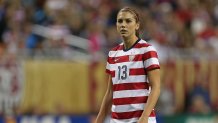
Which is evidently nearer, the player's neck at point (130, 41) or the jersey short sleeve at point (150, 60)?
the jersey short sleeve at point (150, 60)

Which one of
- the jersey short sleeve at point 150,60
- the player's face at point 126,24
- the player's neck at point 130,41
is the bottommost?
the jersey short sleeve at point 150,60

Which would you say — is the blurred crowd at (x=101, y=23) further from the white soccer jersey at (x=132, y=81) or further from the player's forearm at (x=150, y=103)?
the player's forearm at (x=150, y=103)

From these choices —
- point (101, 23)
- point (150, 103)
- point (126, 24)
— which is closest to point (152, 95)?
point (150, 103)

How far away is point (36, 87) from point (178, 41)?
438 centimetres

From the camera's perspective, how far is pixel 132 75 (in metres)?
8.66

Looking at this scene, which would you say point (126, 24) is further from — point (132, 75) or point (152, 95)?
point (152, 95)

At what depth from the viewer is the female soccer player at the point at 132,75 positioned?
28.2 feet

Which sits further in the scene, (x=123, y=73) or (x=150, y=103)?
(x=123, y=73)

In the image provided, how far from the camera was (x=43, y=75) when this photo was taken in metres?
17.2

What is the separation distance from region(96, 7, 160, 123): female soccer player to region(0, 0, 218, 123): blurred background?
25.3 feet

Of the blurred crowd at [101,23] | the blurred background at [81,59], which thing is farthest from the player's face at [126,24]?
the blurred background at [81,59]

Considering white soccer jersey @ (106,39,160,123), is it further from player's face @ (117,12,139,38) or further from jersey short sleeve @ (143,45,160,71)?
player's face @ (117,12,139,38)

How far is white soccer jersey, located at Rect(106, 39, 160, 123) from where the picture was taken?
8625mm

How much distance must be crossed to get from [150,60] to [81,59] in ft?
30.4
